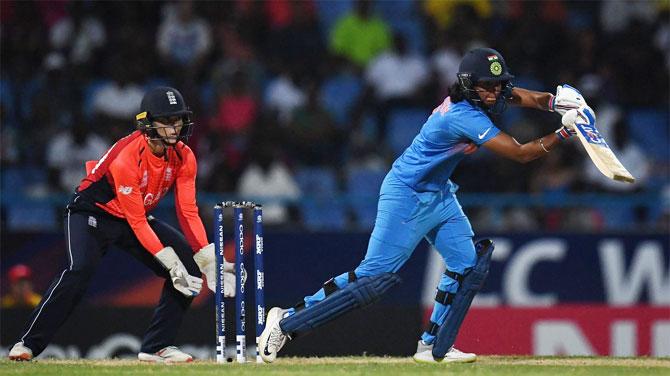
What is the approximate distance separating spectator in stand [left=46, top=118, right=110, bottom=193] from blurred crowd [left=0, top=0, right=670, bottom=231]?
0.01 meters

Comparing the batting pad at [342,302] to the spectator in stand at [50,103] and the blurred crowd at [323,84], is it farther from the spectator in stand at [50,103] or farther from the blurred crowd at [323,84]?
the spectator in stand at [50,103]

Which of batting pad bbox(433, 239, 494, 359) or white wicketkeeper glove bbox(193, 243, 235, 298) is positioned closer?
batting pad bbox(433, 239, 494, 359)

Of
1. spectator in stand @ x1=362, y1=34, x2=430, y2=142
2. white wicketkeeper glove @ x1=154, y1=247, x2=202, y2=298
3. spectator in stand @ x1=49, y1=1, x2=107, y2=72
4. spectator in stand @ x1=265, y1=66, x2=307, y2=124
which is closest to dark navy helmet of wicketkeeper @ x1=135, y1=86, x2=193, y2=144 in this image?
white wicketkeeper glove @ x1=154, y1=247, x2=202, y2=298

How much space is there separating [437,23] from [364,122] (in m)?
1.69

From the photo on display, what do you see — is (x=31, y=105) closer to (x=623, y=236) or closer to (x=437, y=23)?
(x=437, y=23)

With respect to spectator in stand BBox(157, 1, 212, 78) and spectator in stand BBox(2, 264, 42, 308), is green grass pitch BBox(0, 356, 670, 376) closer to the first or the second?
spectator in stand BBox(2, 264, 42, 308)

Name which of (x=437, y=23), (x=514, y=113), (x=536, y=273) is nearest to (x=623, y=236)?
(x=536, y=273)

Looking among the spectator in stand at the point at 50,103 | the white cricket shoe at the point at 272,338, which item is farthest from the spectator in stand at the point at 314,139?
the white cricket shoe at the point at 272,338

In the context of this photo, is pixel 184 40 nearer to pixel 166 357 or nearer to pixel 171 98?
pixel 171 98

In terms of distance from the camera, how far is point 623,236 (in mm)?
12047

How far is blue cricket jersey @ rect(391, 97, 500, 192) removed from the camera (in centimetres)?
805

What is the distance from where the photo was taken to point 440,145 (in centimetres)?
820

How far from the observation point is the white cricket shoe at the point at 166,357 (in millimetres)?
8719

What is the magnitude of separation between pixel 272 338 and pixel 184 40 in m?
6.64
